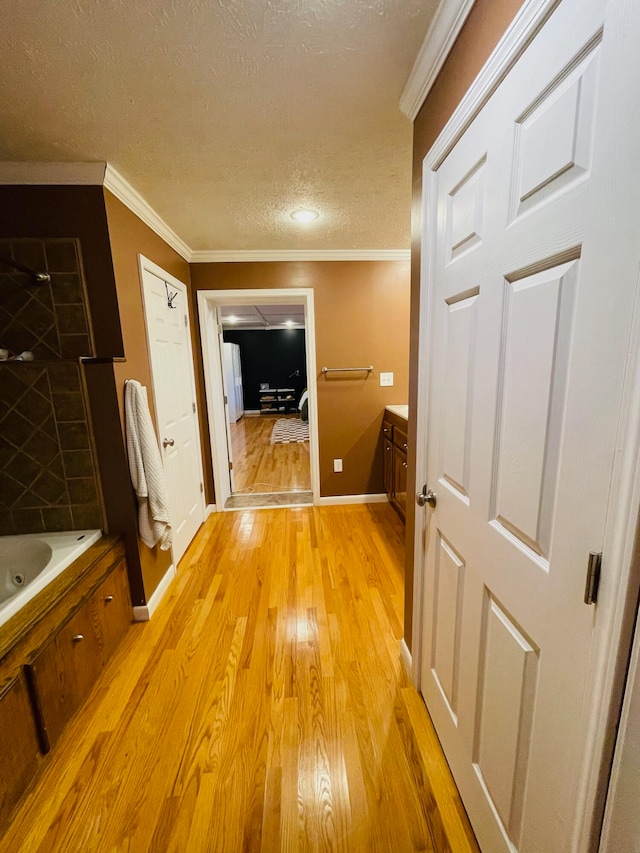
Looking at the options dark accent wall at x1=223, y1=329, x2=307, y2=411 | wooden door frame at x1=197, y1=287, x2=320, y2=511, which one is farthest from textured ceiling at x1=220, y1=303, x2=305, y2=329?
wooden door frame at x1=197, y1=287, x2=320, y2=511

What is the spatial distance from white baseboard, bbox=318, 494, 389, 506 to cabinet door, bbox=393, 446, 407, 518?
41 cm

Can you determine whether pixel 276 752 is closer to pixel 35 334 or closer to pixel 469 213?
pixel 469 213

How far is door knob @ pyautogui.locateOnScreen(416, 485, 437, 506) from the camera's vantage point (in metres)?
1.19

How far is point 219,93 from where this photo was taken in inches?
46.8

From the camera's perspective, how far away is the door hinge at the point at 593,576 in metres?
0.54

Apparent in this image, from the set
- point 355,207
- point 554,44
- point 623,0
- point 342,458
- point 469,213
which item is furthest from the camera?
point 342,458

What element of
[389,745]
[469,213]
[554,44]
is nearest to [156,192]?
[469,213]

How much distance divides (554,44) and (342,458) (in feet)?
9.40

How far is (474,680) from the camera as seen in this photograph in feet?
3.13

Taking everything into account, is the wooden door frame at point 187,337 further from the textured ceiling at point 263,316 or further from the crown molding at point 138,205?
the textured ceiling at point 263,316

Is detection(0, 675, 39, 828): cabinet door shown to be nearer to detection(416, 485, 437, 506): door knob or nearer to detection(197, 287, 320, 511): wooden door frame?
detection(416, 485, 437, 506): door knob

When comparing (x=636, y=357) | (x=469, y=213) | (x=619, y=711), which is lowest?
(x=619, y=711)

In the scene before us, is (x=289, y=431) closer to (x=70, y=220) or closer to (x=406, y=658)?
(x=70, y=220)

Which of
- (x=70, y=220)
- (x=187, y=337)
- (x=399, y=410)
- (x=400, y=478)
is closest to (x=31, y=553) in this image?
(x=70, y=220)
